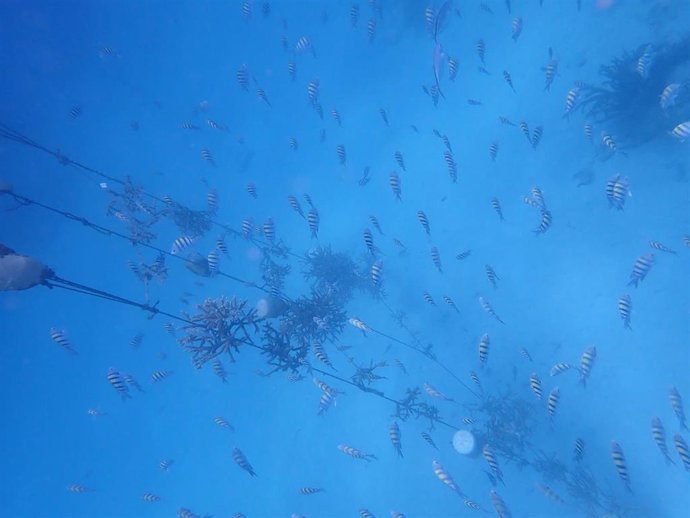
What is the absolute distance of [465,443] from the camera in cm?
1112

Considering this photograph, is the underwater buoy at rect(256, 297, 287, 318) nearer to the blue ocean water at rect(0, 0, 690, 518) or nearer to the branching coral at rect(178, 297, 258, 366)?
the blue ocean water at rect(0, 0, 690, 518)

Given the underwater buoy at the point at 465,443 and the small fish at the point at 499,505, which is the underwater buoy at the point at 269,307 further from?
the underwater buoy at the point at 465,443

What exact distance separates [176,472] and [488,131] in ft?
67.6

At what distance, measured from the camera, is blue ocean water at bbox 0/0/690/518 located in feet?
34.4

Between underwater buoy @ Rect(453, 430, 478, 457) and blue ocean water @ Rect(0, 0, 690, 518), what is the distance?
0.27m

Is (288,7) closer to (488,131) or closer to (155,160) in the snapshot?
(155,160)

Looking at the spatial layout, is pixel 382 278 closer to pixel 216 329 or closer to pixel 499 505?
pixel 216 329

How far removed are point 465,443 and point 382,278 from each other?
6.25 meters

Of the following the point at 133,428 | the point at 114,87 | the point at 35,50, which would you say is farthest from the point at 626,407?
the point at 35,50

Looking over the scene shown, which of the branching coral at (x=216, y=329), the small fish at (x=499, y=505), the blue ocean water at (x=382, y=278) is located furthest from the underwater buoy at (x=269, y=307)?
the small fish at (x=499, y=505)

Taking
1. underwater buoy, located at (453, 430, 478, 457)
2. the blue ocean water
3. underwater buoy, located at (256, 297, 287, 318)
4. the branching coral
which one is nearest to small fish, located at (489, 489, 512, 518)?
the blue ocean water

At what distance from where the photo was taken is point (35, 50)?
37219 mm

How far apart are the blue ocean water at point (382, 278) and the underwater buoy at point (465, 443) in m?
0.27

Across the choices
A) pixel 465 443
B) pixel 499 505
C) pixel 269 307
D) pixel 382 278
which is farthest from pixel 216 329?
pixel 382 278
